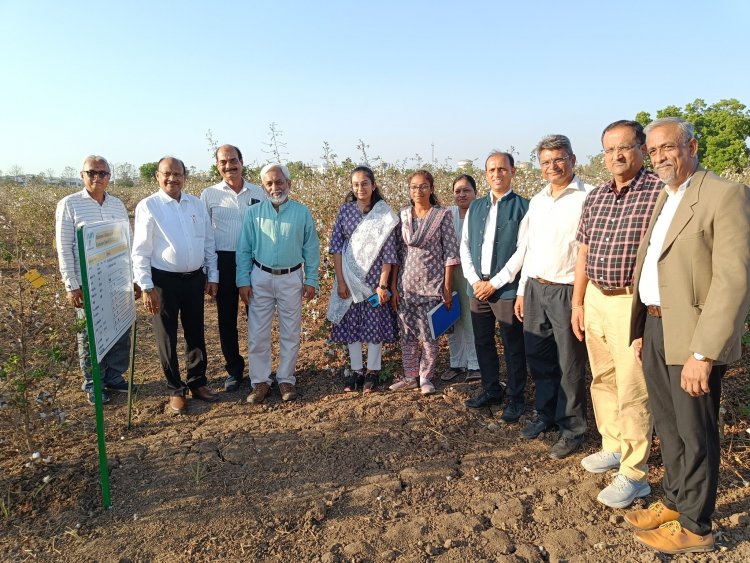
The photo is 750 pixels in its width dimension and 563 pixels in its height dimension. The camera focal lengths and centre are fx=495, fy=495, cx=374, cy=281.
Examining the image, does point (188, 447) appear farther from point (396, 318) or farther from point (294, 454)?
point (396, 318)

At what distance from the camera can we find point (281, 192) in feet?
12.8

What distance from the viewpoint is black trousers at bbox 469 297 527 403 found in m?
3.57

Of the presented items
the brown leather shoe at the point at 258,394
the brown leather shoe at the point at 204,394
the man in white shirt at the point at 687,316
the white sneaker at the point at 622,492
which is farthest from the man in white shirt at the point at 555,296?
the brown leather shoe at the point at 204,394

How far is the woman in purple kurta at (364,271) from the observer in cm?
397

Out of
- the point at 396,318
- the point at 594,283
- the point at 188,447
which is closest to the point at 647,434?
the point at 594,283

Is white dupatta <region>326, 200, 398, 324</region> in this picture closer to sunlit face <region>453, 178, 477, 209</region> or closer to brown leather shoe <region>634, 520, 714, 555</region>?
sunlit face <region>453, 178, 477, 209</region>

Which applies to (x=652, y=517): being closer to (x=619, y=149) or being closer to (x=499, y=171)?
(x=619, y=149)

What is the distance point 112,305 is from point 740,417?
4.26 m

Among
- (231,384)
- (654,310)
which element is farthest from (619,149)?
(231,384)

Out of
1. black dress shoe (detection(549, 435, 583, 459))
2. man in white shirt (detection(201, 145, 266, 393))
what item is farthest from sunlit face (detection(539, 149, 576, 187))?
man in white shirt (detection(201, 145, 266, 393))

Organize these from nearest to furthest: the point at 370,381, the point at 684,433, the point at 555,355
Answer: the point at 684,433 < the point at 555,355 < the point at 370,381

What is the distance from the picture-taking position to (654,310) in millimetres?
2354

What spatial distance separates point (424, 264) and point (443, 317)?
0.46 metres

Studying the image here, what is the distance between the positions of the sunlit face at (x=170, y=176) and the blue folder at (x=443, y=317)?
7.16 ft
